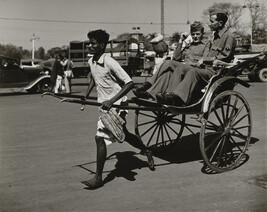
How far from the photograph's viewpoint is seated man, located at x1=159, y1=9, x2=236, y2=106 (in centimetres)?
516

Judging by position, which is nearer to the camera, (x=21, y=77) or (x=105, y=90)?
(x=105, y=90)

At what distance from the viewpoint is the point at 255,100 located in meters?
13.8

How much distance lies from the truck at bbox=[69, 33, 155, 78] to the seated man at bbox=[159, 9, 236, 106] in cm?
2089

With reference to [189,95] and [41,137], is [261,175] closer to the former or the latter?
[189,95]

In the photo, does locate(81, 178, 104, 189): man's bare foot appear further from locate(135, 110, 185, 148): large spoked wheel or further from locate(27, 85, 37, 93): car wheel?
locate(27, 85, 37, 93): car wheel

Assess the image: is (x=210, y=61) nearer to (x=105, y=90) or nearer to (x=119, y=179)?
(x=105, y=90)

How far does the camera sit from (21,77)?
799 inches

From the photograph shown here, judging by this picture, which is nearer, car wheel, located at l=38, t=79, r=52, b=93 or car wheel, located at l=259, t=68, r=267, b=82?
car wheel, located at l=38, t=79, r=52, b=93

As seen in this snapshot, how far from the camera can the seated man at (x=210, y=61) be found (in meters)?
5.16

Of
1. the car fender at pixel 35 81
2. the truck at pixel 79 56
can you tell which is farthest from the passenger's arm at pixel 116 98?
the truck at pixel 79 56

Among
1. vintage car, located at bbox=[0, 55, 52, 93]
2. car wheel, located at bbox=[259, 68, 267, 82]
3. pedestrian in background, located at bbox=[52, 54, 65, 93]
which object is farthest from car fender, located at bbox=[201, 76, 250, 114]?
car wheel, located at bbox=[259, 68, 267, 82]

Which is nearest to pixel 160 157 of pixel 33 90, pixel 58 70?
pixel 58 70

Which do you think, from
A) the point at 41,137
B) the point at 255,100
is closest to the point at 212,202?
the point at 41,137

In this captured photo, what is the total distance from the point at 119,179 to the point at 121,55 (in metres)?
23.3
